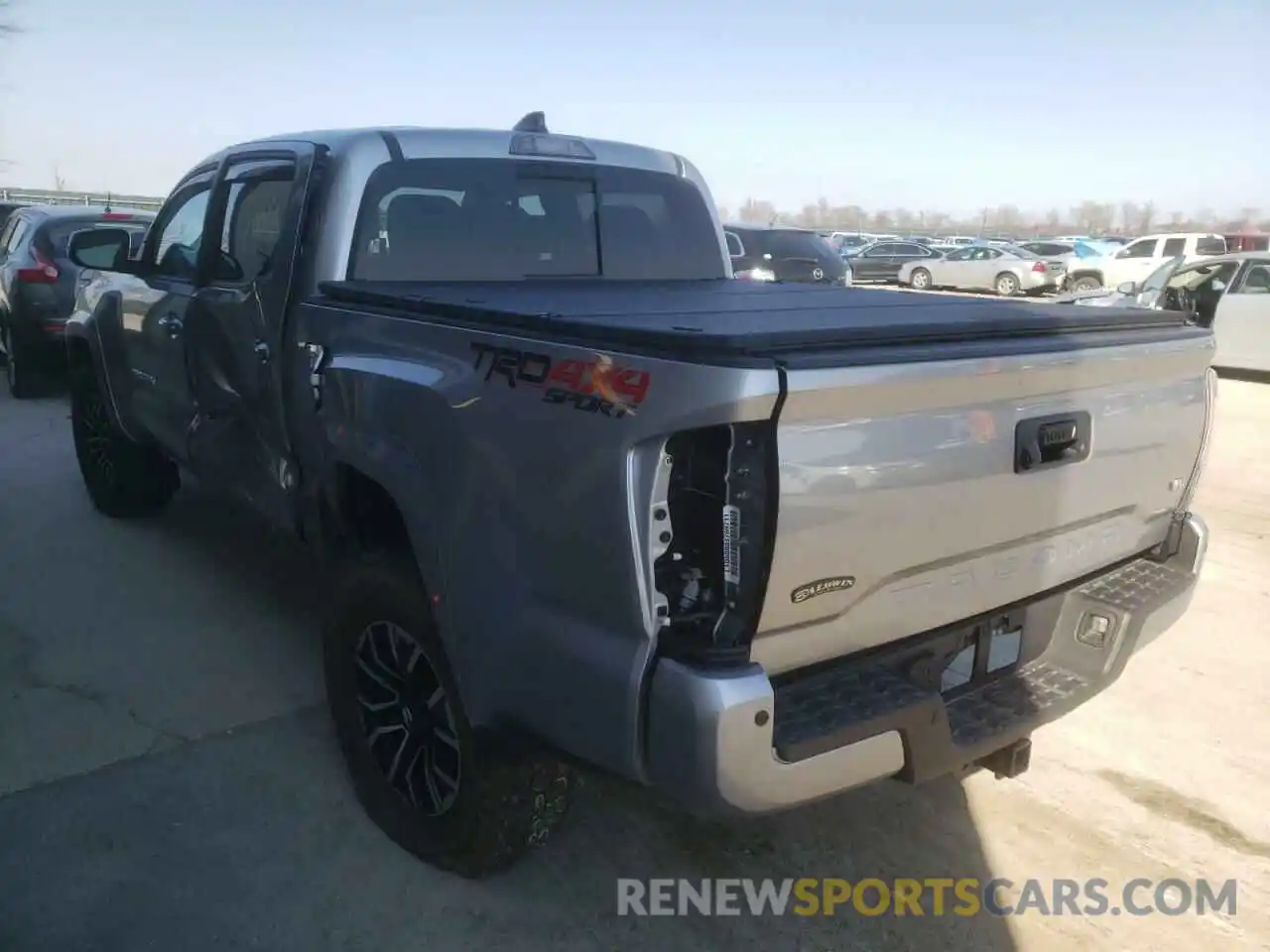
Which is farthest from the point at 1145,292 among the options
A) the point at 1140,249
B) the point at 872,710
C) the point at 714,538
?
the point at 714,538

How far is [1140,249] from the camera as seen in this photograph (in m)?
26.8

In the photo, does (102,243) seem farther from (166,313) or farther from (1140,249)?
(1140,249)

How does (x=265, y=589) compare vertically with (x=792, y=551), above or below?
below

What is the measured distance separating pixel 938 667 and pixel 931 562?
330 millimetres

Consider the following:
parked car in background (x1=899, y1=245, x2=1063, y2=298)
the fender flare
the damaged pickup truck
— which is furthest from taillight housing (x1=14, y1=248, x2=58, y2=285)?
parked car in background (x1=899, y1=245, x2=1063, y2=298)

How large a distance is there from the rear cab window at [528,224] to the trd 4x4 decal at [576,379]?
4.48 ft

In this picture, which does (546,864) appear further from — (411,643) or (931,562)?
(931,562)

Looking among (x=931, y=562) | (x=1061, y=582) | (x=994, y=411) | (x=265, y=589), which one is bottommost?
(x=265, y=589)

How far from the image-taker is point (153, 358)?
15.6 feet

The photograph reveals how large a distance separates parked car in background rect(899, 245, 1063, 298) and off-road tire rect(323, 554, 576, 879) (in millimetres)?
26408

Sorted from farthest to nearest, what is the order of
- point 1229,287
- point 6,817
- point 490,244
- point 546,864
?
point 1229,287
point 490,244
point 6,817
point 546,864

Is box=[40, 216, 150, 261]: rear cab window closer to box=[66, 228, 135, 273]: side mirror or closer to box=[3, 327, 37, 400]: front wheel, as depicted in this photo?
box=[3, 327, 37, 400]: front wheel

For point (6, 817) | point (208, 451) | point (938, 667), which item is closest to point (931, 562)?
point (938, 667)

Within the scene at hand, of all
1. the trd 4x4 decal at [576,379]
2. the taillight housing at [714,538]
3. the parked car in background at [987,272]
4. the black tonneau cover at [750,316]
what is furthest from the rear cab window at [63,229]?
the parked car in background at [987,272]
